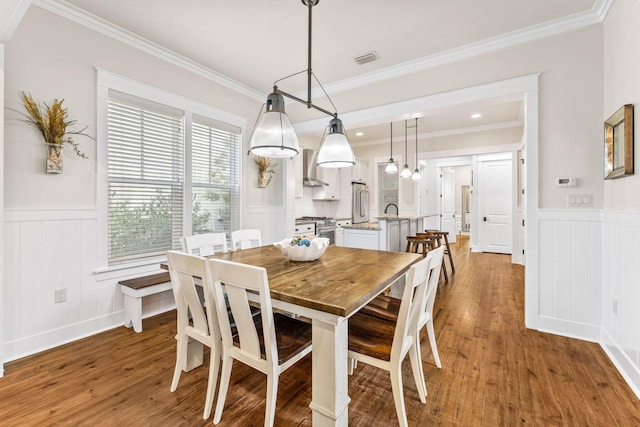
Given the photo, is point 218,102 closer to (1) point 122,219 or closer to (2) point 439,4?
(1) point 122,219

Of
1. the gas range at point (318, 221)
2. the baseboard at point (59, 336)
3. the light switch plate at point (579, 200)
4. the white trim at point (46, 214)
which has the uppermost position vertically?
the light switch plate at point (579, 200)

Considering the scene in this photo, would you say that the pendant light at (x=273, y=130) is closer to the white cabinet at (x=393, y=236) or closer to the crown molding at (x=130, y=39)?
the crown molding at (x=130, y=39)

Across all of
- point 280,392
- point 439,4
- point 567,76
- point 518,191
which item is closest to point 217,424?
point 280,392

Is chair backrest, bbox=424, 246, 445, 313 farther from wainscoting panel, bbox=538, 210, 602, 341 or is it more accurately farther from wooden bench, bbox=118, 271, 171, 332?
wooden bench, bbox=118, 271, 171, 332

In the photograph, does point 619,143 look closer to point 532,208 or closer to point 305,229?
point 532,208

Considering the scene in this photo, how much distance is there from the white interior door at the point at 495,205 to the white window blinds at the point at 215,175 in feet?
18.2

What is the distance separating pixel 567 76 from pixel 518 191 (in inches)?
136

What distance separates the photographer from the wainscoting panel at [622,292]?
180cm

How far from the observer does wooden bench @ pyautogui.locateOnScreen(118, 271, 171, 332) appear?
8.52ft

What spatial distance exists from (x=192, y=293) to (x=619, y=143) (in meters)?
3.02

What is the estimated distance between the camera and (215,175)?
3.68m

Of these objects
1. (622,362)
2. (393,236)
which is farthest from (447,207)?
(622,362)

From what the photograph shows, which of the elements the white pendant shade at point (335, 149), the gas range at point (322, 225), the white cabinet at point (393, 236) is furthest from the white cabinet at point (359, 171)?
the white pendant shade at point (335, 149)

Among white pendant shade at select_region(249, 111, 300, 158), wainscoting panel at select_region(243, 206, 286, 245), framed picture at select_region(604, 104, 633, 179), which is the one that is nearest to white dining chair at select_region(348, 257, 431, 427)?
white pendant shade at select_region(249, 111, 300, 158)
